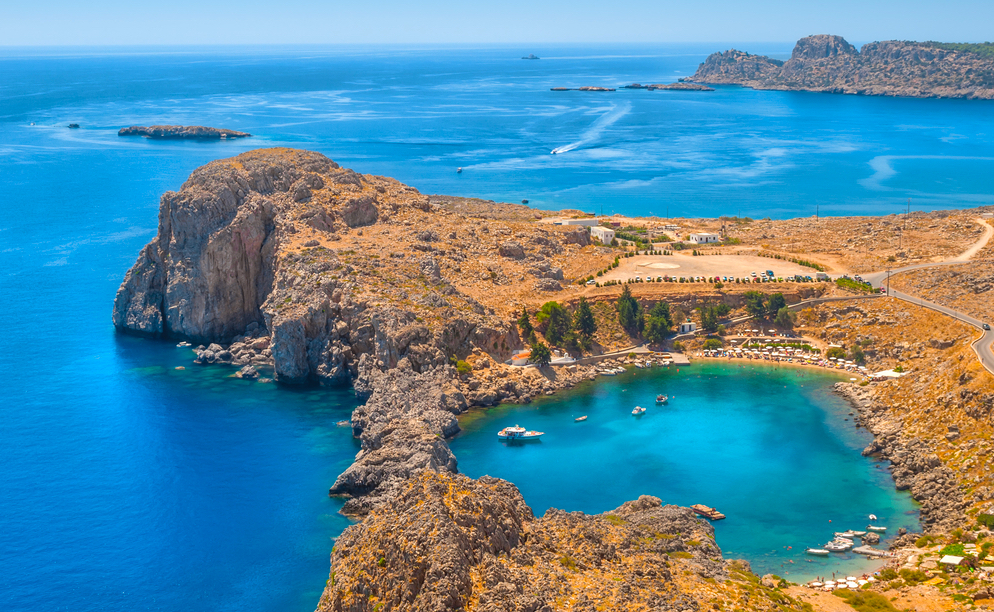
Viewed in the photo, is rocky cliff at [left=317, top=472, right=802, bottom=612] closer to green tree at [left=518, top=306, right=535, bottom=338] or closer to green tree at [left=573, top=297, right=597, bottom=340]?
green tree at [left=518, top=306, right=535, bottom=338]

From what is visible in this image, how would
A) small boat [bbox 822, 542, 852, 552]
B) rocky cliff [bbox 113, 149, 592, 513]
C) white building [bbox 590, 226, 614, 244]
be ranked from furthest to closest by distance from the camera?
white building [bbox 590, 226, 614, 244] < rocky cliff [bbox 113, 149, 592, 513] < small boat [bbox 822, 542, 852, 552]

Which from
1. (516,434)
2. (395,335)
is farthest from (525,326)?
(516,434)

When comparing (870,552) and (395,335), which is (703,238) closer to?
(395,335)

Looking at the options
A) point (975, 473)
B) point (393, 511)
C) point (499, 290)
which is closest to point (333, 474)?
point (393, 511)

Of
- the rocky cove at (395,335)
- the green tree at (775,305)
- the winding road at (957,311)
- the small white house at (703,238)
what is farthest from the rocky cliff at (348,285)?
the winding road at (957,311)

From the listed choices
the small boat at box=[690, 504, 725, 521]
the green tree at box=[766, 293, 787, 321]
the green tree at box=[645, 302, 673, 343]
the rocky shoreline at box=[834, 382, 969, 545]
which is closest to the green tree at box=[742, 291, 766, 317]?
the green tree at box=[766, 293, 787, 321]

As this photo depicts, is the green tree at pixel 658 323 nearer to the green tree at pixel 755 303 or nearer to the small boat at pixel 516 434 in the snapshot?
the green tree at pixel 755 303

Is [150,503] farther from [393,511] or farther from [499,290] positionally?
[499,290]
